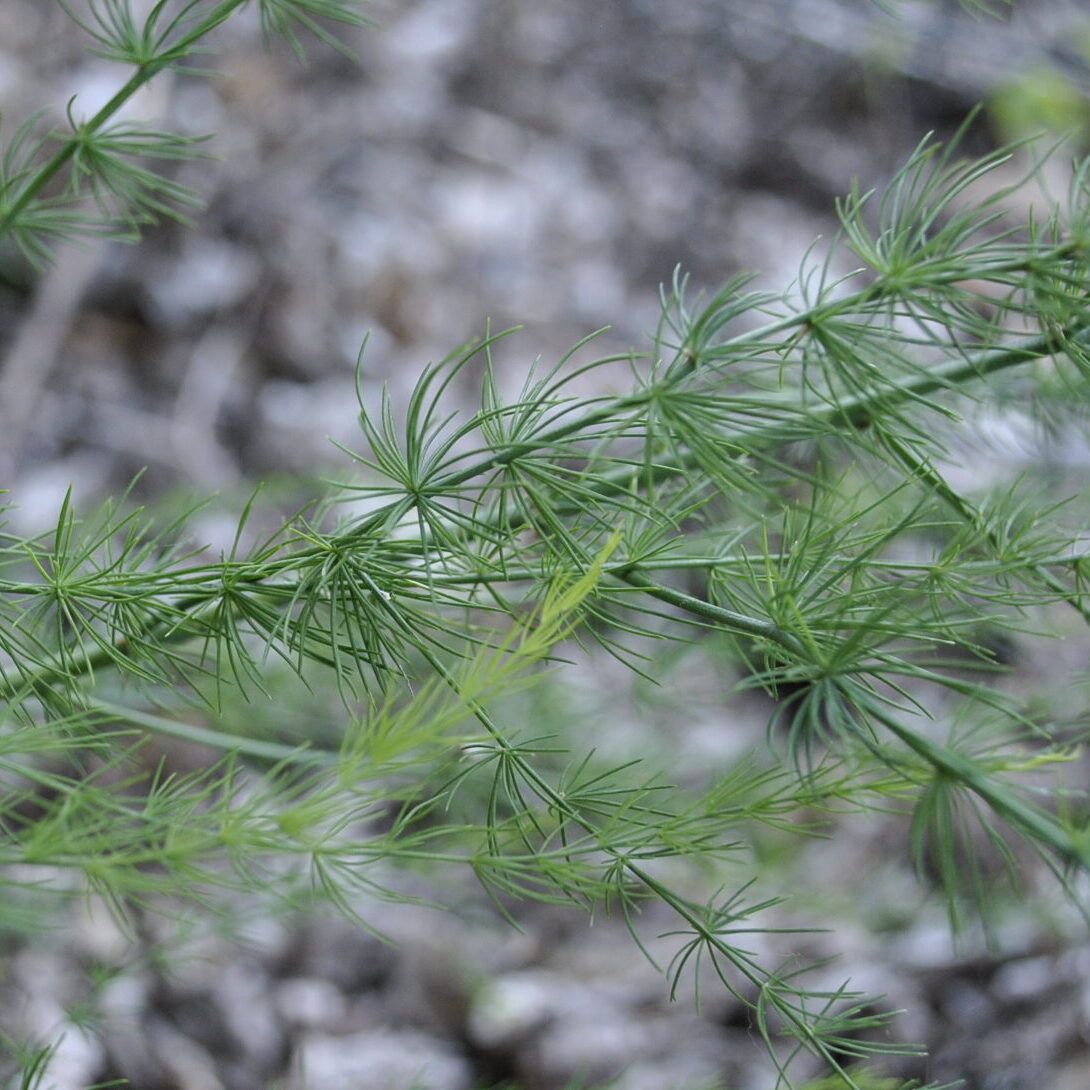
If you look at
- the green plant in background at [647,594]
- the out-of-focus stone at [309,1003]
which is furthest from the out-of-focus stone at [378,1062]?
the green plant in background at [647,594]

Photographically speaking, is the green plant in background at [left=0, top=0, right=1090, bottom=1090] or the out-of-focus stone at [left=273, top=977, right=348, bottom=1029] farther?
the out-of-focus stone at [left=273, top=977, right=348, bottom=1029]

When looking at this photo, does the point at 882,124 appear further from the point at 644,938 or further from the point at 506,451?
the point at 506,451

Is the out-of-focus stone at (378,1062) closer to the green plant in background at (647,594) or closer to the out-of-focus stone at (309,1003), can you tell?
the out-of-focus stone at (309,1003)

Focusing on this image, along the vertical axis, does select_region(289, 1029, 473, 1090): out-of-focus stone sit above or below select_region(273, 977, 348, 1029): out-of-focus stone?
below

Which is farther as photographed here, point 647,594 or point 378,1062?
point 378,1062

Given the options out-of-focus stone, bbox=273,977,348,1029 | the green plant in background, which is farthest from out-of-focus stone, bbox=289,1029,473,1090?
the green plant in background

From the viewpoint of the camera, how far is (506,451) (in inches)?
16.1

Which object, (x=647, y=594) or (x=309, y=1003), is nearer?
(x=647, y=594)

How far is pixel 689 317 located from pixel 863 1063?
0.64 metres

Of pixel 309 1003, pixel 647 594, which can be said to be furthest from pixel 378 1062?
pixel 647 594

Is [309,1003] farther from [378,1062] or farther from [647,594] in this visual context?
[647,594]

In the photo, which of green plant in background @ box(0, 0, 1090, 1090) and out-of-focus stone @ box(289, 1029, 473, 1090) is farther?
out-of-focus stone @ box(289, 1029, 473, 1090)

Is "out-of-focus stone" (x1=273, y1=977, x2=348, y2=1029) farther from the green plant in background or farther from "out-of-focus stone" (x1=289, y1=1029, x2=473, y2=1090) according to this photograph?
the green plant in background

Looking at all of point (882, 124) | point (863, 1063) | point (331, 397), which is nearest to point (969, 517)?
point (863, 1063)
